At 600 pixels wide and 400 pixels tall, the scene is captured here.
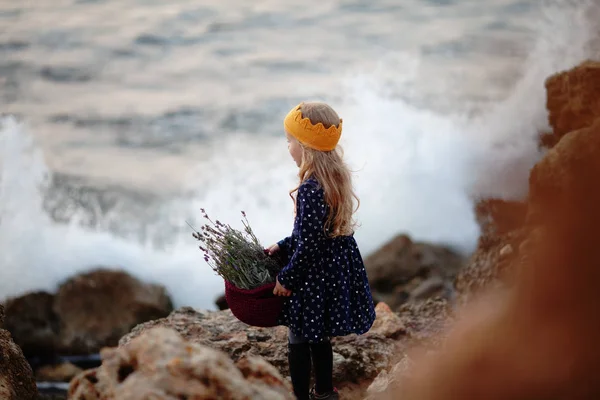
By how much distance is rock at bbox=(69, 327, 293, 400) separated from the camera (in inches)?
78.9

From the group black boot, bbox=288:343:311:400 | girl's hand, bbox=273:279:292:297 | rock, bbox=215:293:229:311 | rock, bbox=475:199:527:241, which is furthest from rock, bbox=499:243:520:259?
rock, bbox=215:293:229:311

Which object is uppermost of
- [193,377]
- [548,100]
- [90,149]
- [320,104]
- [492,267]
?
[90,149]

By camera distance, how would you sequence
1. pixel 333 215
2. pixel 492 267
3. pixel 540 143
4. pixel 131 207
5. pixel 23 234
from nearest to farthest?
pixel 333 215, pixel 492 267, pixel 540 143, pixel 23 234, pixel 131 207

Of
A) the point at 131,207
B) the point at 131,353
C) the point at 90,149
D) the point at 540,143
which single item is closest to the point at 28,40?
the point at 90,149

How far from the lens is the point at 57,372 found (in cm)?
670

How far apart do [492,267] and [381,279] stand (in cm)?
259

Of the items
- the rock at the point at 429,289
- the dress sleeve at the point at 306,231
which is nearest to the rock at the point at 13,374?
the dress sleeve at the point at 306,231

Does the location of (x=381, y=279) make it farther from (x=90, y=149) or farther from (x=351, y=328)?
(x=90, y=149)

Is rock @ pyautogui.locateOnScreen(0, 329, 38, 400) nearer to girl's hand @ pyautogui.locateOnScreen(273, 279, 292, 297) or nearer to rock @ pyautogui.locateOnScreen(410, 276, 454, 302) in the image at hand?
girl's hand @ pyautogui.locateOnScreen(273, 279, 292, 297)

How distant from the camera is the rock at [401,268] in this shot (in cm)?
708

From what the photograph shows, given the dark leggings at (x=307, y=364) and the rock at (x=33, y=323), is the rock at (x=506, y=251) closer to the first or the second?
the dark leggings at (x=307, y=364)

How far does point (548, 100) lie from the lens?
4910 mm

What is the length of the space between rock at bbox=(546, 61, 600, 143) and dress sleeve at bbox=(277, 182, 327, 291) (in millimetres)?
2095

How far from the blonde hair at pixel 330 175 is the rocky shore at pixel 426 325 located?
0.67 metres
